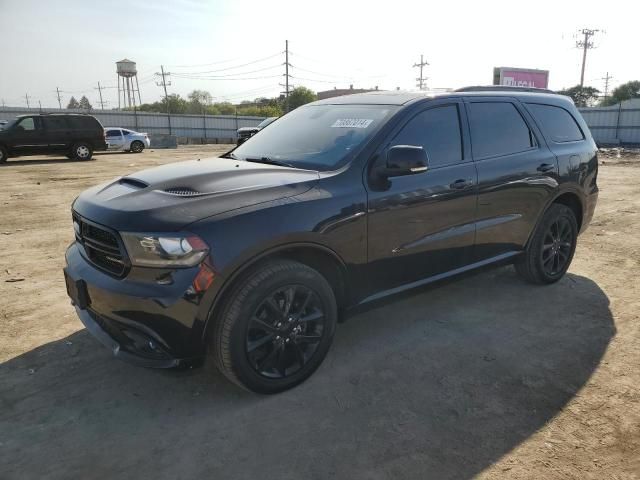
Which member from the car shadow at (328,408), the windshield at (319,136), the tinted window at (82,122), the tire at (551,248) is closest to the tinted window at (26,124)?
the tinted window at (82,122)

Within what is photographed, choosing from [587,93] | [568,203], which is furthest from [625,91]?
[568,203]

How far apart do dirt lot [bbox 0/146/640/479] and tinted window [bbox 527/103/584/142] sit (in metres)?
1.54

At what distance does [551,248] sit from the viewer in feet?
15.6

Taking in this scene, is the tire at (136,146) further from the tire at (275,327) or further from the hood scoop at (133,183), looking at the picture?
the tire at (275,327)

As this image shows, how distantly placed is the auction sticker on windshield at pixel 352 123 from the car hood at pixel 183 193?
0.57m

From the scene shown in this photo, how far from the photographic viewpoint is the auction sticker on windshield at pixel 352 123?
137 inches

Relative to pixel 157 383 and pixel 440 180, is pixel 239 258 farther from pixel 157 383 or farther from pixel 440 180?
pixel 440 180

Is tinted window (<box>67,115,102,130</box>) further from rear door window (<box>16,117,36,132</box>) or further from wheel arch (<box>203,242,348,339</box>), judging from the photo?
wheel arch (<box>203,242,348,339</box>)

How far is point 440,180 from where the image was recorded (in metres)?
3.59

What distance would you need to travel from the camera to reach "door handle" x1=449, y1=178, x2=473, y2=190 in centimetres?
367

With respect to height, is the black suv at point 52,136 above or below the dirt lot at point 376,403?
above

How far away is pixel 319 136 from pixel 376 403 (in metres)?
1.91

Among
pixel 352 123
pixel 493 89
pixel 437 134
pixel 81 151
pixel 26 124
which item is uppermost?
pixel 26 124

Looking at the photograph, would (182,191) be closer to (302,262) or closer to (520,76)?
(302,262)
